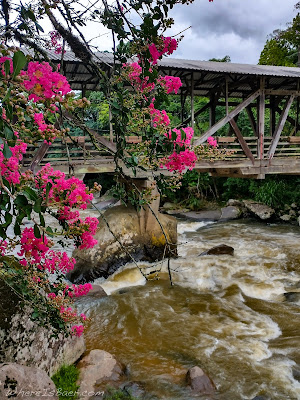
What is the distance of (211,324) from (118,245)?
2994 millimetres

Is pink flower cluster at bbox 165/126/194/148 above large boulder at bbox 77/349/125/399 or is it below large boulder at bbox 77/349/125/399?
above

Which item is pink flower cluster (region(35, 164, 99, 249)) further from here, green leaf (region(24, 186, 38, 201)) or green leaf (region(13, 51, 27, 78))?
green leaf (region(13, 51, 27, 78))

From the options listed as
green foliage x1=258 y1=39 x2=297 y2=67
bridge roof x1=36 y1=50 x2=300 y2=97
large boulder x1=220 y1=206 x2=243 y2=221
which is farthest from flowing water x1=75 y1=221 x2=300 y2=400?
green foliage x1=258 y1=39 x2=297 y2=67

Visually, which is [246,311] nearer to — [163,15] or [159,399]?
[159,399]

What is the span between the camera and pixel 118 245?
7469 millimetres

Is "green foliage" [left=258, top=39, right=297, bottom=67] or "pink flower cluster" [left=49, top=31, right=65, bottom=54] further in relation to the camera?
"green foliage" [left=258, top=39, right=297, bottom=67]

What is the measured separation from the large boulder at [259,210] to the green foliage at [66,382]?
10.6 meters

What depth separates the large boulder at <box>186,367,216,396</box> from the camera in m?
3.58

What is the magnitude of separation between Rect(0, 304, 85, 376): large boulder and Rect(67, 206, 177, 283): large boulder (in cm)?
347

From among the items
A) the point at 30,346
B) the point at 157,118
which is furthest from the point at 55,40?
the point at 30,346

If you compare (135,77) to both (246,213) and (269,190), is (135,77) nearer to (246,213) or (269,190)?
(246,213)

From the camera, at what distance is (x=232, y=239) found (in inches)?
404

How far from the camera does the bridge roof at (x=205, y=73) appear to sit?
7.82 meters

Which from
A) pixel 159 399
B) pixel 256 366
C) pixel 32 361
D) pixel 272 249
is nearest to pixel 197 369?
pixel 159 399
